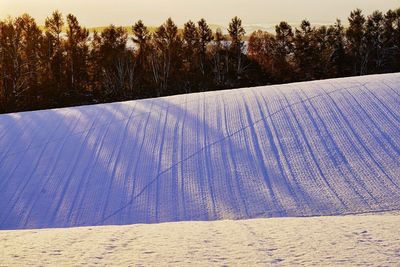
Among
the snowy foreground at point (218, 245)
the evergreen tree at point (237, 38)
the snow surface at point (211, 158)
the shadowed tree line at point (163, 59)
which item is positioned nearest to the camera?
the snowy foreground at point (218, 245)

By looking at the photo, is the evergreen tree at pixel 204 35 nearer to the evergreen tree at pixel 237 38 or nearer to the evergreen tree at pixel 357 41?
the evergreen tree at pixel 237 38

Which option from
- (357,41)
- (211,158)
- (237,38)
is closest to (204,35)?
(237,38)

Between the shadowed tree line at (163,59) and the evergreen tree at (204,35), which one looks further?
the evergreen tree at (204,35)

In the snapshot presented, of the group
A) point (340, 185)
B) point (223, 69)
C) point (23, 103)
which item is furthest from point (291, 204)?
point (223, 69)

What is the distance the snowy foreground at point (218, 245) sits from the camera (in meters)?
6.07

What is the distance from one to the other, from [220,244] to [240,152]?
9.11 metres

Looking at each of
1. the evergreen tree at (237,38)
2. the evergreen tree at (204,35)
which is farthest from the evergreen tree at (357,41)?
the evergreen tree at (204,35)

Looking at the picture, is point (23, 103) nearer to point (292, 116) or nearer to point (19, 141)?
point (19, 141)

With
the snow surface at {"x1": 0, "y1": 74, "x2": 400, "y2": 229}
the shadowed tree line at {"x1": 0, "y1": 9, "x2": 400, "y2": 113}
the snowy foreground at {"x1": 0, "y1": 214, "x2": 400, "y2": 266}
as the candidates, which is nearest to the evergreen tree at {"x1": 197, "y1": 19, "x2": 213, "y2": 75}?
the shadowed tree line at {"x1": 0, "y1": 9, "x2": 400, "y2": 113}

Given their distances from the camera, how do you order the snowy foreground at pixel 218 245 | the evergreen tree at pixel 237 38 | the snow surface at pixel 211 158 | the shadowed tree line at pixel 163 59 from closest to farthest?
the snowy foreground at pixel 218 245, the snow surface at pixel 211 158, the shadowed tree line at pixel 163 59, the evergreen tree at pixel 237 38

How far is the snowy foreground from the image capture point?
607cm

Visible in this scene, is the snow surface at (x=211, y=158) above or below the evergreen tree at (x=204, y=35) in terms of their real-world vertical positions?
below

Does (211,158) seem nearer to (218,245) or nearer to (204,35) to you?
(218,245)

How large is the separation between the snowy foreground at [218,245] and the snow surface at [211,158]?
4625 mm
